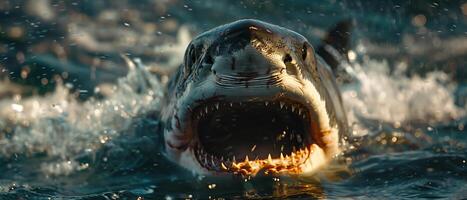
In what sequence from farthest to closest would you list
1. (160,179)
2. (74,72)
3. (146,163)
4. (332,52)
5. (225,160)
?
(74,72) → (332,52) → (146,163) → (160,179) → (225,160)

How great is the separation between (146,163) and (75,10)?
4.43 meters

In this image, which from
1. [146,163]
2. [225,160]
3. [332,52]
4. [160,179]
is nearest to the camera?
[225,160]

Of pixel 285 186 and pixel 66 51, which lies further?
pixel 66 51

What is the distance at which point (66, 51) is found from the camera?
22.3ft

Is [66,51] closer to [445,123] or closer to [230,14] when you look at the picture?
[230,14]

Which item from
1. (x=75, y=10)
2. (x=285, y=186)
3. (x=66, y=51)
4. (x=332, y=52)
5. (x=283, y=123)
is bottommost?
(x=285, y=186)

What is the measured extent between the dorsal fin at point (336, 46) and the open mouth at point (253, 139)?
4.18 feet

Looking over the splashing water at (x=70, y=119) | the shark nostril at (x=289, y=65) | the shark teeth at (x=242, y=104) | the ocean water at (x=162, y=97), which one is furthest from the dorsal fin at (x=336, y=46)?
the shark nostril at (x=289, y=65)

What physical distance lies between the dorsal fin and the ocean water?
328 mm

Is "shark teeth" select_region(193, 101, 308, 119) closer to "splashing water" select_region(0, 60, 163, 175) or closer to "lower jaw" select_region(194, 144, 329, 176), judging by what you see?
"lower jaw" select_region(194, 144, 329, 176)

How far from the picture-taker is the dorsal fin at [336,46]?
4.23 m

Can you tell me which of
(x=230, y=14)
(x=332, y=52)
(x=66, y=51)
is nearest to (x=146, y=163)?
(x=332, y=52)

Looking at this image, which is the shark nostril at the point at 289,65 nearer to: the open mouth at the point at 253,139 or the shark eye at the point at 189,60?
the open mouth at the point at 253,139

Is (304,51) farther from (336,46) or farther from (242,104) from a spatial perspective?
(336,46)
